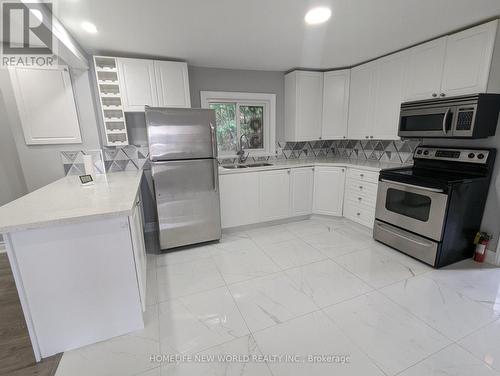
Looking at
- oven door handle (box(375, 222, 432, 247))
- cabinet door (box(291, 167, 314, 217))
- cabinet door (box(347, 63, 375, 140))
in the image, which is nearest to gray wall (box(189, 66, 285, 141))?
cabinet door (box(291, 167, 314, 217))

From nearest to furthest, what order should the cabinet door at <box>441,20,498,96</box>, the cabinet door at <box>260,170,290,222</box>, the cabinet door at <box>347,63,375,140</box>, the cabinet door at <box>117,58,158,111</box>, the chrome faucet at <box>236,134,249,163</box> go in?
1. the cabinet door at <box>441,20,498,96</box>
2. the cabinet door at <box>117,58,158,111</box>
3. the cabinet door at <box>347,63,375,140</box>
4. the cabinet door at <box>260,170,290,222</box>
5. the chrome faucet at <box>236,134,249,163</box>

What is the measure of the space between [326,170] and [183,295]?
255 centimetres

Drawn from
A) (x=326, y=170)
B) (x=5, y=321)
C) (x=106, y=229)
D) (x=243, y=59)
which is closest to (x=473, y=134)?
(x=326, y=170)

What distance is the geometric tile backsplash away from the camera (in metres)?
2.93

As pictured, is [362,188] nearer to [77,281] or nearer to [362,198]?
[362,198]

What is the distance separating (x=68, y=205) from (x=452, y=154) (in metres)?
3.53

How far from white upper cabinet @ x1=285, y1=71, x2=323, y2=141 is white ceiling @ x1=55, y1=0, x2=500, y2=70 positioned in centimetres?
56

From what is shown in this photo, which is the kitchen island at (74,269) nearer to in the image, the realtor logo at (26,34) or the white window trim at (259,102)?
the realtor logo at (26,34)

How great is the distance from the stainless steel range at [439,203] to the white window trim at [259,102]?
68.6 inches

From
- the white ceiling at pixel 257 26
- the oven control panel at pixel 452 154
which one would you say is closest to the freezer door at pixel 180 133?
the white ceiling at pixel 257 26

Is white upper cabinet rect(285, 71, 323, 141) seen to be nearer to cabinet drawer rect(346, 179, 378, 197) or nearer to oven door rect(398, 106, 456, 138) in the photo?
cabinet drawer rect(346, 179, 378, 197)

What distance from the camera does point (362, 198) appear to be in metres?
3.24

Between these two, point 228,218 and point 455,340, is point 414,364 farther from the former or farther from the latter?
point 228,218

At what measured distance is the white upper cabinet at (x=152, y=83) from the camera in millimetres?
2736
